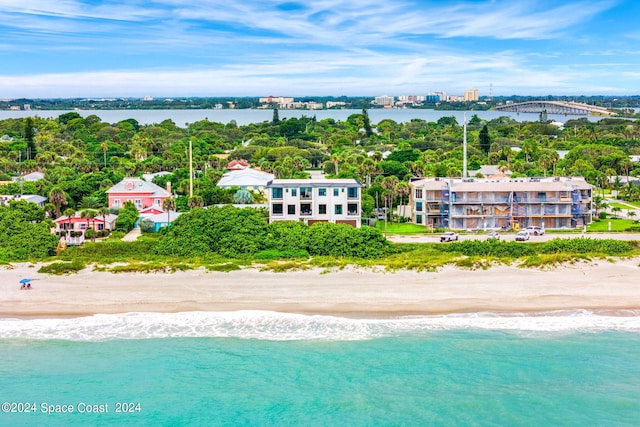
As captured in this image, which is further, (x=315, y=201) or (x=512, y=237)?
(x=315, y=201)

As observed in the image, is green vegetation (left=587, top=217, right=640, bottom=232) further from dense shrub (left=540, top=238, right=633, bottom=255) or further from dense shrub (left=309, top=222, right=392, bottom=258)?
dense shrub (left=309, top=222, right=392, bottom=258)

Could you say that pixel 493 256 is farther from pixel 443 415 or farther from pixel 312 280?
pixel 443 415

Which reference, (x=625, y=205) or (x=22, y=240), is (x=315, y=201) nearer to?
(x=22, y=240)

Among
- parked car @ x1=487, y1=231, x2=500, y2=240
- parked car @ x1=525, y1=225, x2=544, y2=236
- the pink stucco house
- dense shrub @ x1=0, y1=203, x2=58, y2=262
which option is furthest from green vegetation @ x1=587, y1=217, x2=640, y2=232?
dense shrub @ x1=0, y1=203, x2=58, y2=262

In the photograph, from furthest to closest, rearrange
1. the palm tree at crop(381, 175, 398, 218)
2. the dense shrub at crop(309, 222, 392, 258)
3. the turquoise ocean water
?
the palm tree at crop(381, 175, 398, 218), the dense shrub at crop(309, 222, 392, 258), the turquoise ocean water

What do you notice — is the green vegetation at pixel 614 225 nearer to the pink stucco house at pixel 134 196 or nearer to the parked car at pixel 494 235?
the parked car at pixel 494 235

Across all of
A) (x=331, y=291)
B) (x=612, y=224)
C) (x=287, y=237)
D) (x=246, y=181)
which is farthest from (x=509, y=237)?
(x=246, y=181)

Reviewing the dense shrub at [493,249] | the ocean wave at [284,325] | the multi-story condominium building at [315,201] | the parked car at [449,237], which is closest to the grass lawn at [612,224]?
the dense shrub at [493,249]
